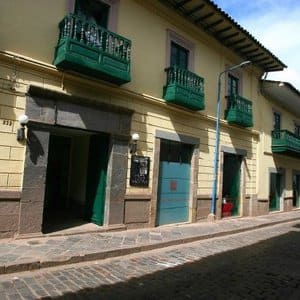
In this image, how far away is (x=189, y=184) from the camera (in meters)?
12.9

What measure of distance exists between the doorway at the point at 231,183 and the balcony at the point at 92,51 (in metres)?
Result: 7.10

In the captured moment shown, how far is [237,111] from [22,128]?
9.09 meters

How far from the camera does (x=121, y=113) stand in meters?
10.2

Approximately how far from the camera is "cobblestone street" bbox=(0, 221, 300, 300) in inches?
217

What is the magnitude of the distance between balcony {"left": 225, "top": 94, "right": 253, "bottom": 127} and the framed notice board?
16.8ft

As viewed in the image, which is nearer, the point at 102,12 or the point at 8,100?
the point at 8,100

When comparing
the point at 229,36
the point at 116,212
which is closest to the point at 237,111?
the point at 229,36

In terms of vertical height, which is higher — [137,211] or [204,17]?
[204,17]

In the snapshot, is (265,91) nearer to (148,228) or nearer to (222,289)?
(148,228)

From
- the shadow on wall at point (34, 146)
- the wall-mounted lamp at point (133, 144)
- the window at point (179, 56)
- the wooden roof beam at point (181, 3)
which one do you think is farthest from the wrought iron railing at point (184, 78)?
the shadow on wall at point (34, 146)

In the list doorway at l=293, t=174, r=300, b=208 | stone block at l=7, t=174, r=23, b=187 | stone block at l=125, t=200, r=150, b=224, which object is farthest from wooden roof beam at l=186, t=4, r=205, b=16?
doorway at l=293, t=174, r=300, b=208

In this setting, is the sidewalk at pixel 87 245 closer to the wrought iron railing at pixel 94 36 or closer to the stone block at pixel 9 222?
the stone block at pixel 9 222

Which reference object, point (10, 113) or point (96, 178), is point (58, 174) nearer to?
point (96, 178)

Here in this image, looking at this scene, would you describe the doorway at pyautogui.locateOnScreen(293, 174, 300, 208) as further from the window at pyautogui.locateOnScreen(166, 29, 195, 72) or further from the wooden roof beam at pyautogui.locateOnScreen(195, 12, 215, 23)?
the wooden roof beam at pyautogui.locateOnScreen(195, 12, 215, 23)
